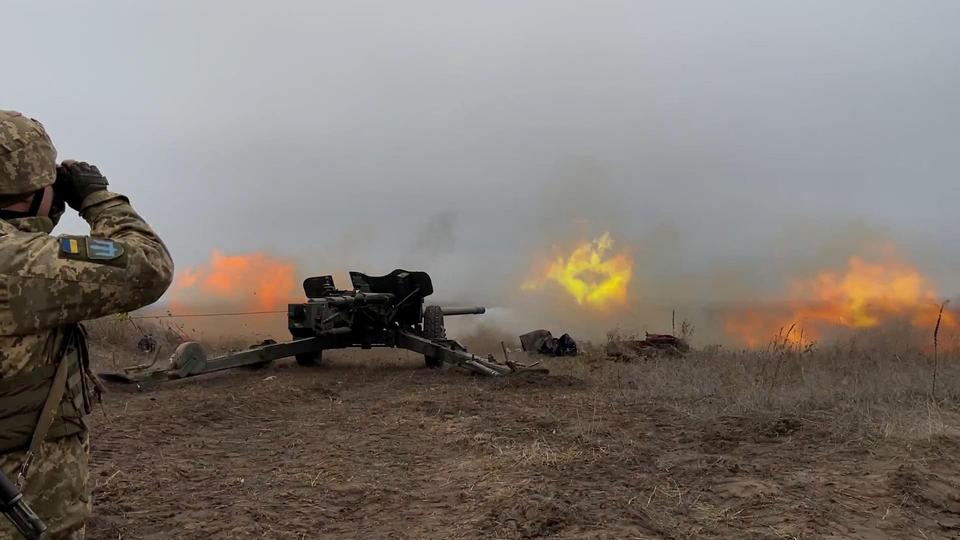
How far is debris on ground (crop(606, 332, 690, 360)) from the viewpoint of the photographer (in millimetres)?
14578

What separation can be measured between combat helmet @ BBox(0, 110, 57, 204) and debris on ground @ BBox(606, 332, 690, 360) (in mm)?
12709

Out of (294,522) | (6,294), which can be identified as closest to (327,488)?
(294,522)

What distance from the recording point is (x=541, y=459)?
5.29 metres

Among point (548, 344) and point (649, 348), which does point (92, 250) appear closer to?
point (649, 348)

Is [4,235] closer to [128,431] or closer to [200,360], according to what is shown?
[128,431]

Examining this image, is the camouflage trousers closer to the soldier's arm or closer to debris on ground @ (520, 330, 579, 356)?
the soldier's arm

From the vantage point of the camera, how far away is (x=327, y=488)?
4836 millimetres

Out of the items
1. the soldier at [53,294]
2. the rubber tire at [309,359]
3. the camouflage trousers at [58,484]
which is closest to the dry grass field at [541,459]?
the camouflage trousers at [58,484]

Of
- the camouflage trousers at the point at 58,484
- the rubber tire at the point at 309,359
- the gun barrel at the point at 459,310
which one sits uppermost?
the gun barrel at the point at 459,310

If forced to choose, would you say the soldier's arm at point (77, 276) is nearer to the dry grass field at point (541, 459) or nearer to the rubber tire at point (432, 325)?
the dry grass field at point (541, 459)

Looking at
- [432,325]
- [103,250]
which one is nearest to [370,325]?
[432,325]

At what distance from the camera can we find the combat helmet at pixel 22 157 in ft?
6.63

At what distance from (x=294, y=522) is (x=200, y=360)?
6335 millimetres

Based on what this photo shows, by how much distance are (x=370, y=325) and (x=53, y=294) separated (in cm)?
999
